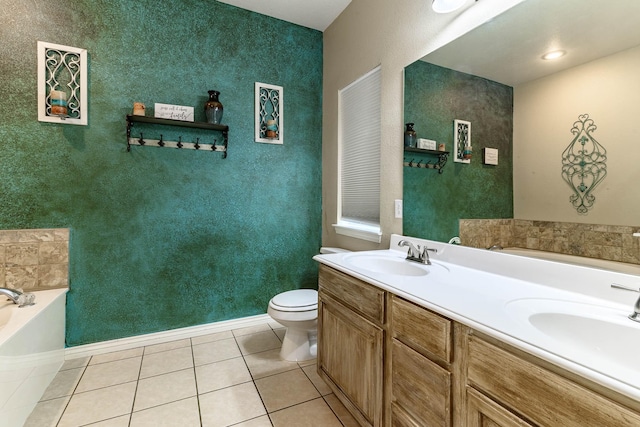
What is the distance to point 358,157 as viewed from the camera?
2.37 metres

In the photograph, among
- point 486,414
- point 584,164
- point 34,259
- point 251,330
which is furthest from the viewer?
point 251,330

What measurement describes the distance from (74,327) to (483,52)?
3123 mm

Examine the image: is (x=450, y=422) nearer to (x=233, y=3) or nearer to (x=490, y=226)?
(x=490, y=226)

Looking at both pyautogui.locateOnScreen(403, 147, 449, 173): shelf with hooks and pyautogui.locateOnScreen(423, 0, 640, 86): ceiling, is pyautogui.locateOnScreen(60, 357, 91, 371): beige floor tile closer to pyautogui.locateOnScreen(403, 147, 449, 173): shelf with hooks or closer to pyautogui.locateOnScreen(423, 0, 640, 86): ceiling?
pyautogui.locateOnScreen(403, 147, 449, 173): shelf with hooks

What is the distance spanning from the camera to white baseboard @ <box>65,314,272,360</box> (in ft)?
6.81

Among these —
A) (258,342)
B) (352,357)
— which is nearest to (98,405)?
(258,342)

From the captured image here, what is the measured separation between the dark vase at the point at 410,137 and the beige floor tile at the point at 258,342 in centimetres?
180

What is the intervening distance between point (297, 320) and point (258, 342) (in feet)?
2.03

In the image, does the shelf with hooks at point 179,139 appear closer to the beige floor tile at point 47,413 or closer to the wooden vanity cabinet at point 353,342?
the wooden vanity cabinet at point 353,342

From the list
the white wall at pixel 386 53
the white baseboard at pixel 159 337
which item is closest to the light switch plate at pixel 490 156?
the white wall at pixel 386 53

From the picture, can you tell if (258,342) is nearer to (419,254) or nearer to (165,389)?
(165,389)

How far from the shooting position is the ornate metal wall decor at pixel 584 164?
3.33 feet

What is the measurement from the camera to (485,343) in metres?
0.80

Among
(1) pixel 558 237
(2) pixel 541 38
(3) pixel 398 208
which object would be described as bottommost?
(1) pixel 558 237
